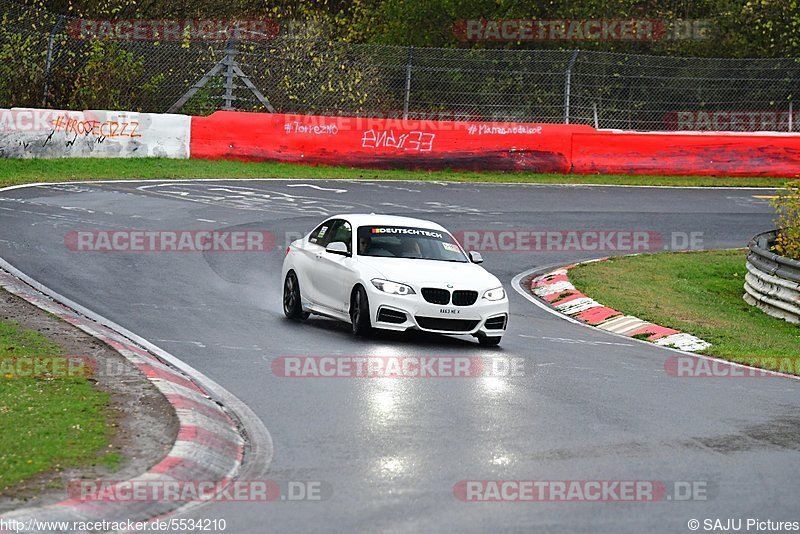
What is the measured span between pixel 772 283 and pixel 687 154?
1500 centimetres

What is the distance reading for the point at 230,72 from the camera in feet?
106

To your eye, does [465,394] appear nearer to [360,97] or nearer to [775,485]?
[775,485]

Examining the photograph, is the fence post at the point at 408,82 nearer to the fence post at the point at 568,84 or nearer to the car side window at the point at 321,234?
the fence post at the point at 568,84

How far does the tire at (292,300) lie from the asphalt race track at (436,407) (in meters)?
0.22

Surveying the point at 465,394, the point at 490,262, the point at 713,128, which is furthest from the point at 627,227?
the point at 465,394

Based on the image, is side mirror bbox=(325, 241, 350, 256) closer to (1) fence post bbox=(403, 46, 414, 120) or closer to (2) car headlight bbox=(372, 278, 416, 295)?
(2) car headlight bbox=(372, 278, 416, 295)

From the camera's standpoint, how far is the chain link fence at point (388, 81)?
106 ft

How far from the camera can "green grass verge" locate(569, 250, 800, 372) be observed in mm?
15250

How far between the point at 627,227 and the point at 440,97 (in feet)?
29.7

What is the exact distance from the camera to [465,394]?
36.0ft

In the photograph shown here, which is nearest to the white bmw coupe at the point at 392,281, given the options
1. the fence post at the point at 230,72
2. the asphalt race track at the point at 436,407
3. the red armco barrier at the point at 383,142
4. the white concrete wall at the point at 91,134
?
the asphalt race track at the point at 436,407

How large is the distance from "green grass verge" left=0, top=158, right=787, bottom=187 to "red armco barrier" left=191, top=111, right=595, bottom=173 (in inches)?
11.4

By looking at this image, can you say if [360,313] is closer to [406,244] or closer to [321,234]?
[406,244]

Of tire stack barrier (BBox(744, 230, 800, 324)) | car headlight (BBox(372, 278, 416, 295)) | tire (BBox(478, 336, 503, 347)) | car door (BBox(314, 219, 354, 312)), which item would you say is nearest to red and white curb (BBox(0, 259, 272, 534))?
car headlight (BBox(372, 278, 416, 295))
